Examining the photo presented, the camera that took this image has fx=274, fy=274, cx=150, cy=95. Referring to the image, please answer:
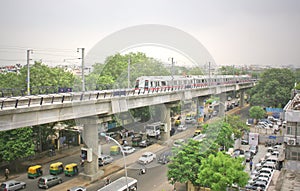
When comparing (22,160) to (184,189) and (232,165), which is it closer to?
(184,189)

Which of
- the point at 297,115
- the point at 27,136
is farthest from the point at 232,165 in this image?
the point at 27,136

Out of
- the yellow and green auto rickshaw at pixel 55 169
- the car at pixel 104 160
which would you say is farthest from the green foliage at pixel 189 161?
the yellow and green auto rickshaw at pixel 55 169

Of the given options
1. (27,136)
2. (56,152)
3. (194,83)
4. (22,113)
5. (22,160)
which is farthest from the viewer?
(194,83)

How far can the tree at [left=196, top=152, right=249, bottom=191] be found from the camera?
1373 centimetres

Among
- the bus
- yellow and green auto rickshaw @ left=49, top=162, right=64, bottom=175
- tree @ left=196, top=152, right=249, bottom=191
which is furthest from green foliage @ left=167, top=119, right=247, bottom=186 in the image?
yellow and green auto rickshaw @ left=49, top=162, right=64, bottom=175

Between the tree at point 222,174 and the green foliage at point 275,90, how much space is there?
115ft

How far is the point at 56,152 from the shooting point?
27906 mm

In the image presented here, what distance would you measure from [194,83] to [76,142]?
1662 centimetres

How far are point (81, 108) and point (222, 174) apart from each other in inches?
402

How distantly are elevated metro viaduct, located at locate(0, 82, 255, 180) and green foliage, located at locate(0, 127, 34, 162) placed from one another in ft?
13.5

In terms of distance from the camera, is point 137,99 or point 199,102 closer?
point 137,99

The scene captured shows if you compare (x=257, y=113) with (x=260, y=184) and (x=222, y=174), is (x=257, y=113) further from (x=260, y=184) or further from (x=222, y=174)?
(x=222, y=174)

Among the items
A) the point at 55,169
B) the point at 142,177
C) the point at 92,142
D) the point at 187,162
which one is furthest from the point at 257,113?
the point at 55,169

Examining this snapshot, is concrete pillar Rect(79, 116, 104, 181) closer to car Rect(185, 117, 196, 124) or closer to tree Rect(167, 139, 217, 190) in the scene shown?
tree Rect(167, 139, 217, 190)
